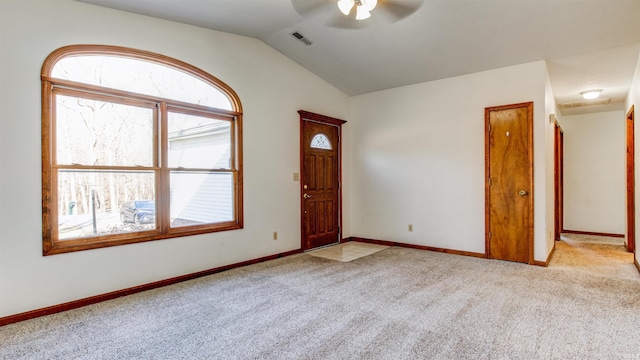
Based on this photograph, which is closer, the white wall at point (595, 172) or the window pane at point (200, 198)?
the window pane at point (200, 198)

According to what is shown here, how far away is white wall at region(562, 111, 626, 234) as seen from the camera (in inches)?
250

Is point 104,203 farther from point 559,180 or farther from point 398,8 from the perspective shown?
point 559,180

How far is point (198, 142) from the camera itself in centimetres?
409

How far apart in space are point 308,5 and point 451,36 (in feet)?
5.84

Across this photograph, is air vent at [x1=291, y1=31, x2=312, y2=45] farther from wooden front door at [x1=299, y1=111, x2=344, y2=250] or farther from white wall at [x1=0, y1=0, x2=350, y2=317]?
wooden front door at [x1=299, y1=111, x2=344, y2=250]

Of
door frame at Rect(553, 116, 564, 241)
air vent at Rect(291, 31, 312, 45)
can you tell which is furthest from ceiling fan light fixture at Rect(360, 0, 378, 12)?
door frame at Rect(553, 116, 564, 241)

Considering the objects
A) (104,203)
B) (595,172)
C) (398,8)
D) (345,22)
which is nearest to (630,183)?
(595,172)

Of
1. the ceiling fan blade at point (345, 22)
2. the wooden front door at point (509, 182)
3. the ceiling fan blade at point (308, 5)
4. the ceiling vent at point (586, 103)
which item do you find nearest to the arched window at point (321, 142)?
the ceiling fan blade at point (345, 22)

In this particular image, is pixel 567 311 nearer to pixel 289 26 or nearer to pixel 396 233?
pixel 396 233

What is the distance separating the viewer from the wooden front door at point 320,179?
17.3 feet

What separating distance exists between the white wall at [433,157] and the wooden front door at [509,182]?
89 mm

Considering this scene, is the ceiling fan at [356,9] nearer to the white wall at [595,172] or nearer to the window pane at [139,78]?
the window pane at [139,78]

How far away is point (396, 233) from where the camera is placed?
5590 mm

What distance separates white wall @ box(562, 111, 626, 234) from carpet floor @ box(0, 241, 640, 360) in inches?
128
